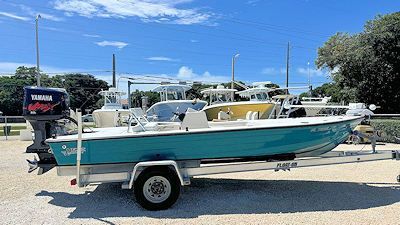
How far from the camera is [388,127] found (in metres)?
16.2

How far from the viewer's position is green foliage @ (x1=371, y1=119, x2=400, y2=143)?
15929mm

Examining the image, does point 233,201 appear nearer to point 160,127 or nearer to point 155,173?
point 155,173

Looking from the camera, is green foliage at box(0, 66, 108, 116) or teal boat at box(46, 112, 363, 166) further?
green foliage at box(0, 66, 108, 116)

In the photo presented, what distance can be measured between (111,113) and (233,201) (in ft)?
39.2

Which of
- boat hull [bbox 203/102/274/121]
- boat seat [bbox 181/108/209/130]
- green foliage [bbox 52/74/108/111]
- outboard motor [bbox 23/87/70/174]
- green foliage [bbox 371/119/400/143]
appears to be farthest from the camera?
green foliage [bbox 52/74/108/111]

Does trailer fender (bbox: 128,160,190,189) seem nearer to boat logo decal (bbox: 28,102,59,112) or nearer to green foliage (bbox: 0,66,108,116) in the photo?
boat logo decal (bbox: 28,102,59,112)

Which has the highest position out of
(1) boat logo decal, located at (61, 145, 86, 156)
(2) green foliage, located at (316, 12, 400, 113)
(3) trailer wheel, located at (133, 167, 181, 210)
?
(2) green foliage, located at (316, 12, 400, 113)

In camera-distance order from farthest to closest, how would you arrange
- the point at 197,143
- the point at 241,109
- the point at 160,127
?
the point at 241,109 < the point at 160,127 < the point at 197,143

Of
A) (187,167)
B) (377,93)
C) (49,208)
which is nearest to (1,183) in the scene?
(49,208)

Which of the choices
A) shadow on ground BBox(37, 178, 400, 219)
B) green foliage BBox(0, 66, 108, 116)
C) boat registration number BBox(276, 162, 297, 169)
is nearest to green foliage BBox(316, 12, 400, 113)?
shadow on ground BBox(37, 178, 400, 219)

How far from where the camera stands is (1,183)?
7488 mm

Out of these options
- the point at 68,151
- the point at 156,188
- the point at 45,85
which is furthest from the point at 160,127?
the point at 45,85

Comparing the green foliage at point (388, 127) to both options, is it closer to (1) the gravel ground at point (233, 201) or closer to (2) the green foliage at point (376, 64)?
(2) the green foliage at point (376, 64)

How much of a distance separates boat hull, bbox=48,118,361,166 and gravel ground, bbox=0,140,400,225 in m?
0.76
